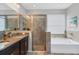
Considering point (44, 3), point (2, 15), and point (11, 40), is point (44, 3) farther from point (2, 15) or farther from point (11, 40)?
point (11, 40)

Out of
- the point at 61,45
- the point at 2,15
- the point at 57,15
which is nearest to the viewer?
the point at 2,15

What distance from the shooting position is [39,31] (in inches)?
72.4

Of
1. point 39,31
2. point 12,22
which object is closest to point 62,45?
point 39,31

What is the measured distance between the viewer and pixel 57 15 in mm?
1754

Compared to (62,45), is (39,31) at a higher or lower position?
higher

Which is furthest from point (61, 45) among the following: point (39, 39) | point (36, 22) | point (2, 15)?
point (2, 15)

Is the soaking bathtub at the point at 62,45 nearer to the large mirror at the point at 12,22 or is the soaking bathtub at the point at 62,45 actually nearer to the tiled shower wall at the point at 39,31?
the tiled shower wall at the point at 39,31

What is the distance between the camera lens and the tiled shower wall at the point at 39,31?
5.83 ft

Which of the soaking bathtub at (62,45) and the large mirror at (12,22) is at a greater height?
the large mirror at (12,22)

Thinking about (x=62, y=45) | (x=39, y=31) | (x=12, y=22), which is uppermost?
(x=12, y=22)

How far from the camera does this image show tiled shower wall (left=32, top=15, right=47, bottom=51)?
1.78 metres

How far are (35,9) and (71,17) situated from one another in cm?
45

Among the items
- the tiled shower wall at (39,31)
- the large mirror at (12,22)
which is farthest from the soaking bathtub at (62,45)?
the large mirror at (12,22)

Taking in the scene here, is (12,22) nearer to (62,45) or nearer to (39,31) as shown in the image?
(39,31)
